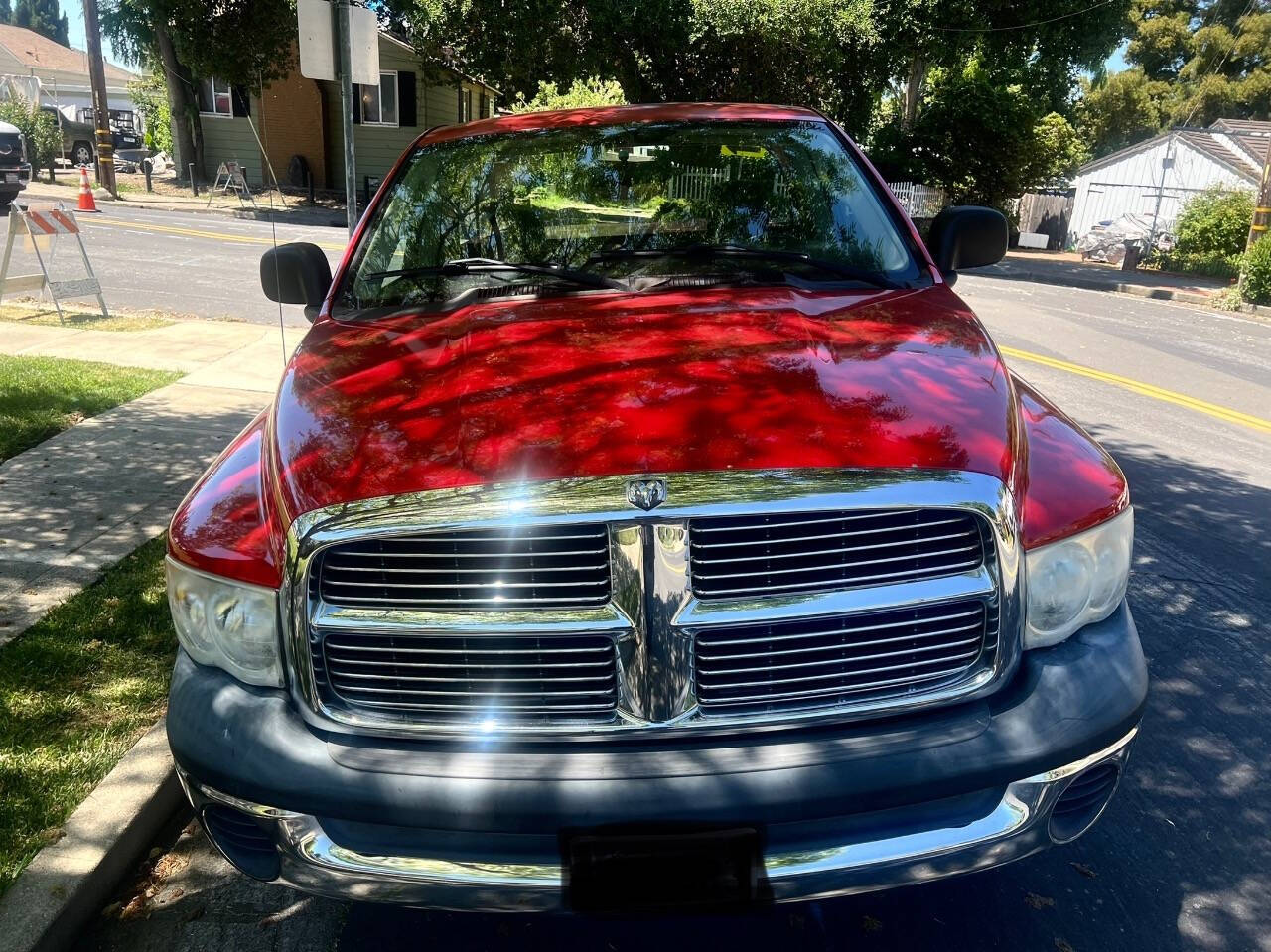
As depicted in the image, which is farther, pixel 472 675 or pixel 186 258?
pixel 186 258

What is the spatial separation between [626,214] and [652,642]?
2000mm

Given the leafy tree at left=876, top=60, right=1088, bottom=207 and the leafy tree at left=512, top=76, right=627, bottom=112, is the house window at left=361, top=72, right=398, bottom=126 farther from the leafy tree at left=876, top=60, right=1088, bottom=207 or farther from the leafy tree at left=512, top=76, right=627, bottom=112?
the leafy tree at left=876, top=60, right=1088, bottom=207

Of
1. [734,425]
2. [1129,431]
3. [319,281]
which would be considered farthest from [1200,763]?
[1129,431]

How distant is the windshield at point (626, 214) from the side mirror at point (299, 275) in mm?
266

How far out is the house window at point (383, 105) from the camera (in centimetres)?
2922

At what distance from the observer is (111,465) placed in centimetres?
585

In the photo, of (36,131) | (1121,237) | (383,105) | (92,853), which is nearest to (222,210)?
(383,105)

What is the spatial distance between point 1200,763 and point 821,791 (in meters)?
2.06

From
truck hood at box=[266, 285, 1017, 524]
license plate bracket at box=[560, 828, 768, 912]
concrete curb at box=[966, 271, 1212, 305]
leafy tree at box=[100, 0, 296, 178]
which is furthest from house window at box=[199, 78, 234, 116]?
license plate bracket at box=[560, 828, 768, 912]

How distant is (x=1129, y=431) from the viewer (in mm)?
7484

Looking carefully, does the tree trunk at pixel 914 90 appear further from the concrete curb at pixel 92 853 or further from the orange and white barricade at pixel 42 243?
the concrete curb at pixel 92 853

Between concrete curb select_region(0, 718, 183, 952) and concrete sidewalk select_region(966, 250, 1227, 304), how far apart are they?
55.2 ft

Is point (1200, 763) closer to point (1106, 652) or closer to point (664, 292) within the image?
point (1106, 652)

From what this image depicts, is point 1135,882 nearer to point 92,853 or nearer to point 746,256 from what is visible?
point 746,256
